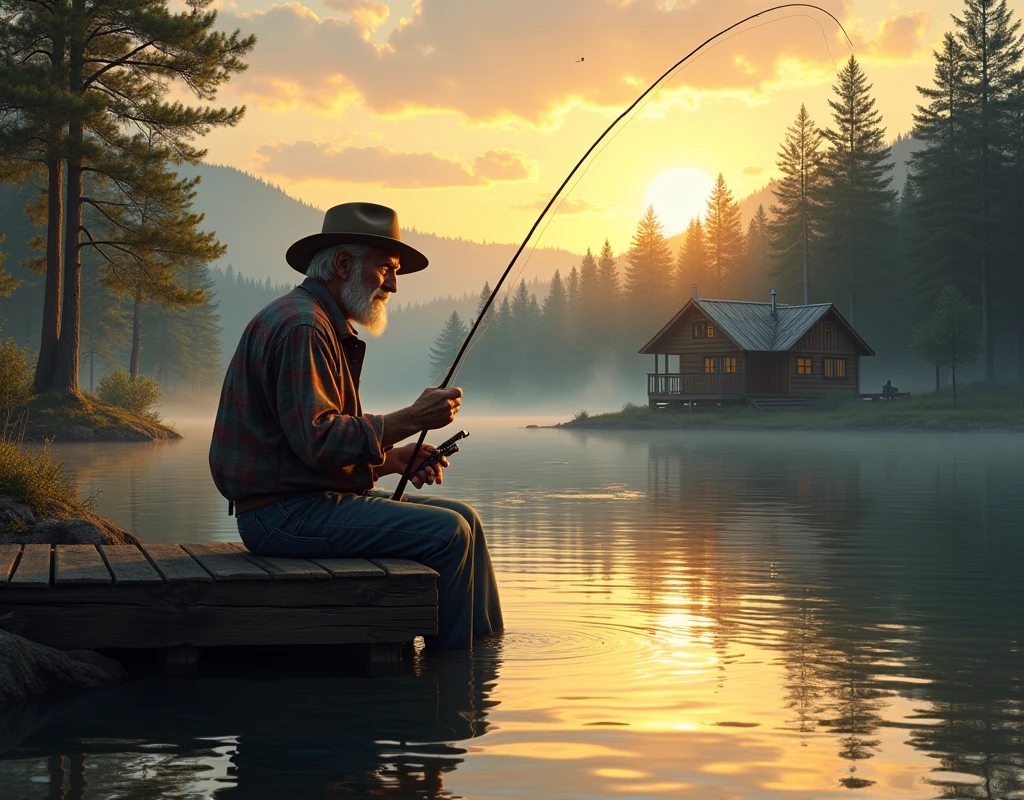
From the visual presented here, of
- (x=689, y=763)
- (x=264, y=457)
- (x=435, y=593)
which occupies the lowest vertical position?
(x=689, y=763)

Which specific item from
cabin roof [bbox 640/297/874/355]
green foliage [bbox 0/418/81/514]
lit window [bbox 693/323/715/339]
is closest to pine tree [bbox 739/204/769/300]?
cabin roof [bbox 640/297/874/355]

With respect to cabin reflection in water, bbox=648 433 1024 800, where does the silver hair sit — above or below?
above

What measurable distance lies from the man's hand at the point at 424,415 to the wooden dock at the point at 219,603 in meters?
0.62

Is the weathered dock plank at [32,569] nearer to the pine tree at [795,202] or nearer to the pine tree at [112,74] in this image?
the pine tree at [112,74]

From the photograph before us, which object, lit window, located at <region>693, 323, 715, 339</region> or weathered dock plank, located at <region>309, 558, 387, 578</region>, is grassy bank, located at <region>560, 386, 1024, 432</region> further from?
weathered dock plank, located at <region>309, 558, 387, 578</region>

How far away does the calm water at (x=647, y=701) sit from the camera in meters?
4.15

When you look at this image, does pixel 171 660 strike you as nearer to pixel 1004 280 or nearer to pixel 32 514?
pixel 32 514

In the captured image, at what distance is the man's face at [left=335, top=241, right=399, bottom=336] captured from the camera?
5992 millimetres

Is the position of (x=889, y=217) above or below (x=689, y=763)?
above

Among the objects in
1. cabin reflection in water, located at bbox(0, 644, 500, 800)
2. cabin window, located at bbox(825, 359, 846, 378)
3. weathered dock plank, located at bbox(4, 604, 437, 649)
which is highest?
cabin window, located at bbox(825, 359, 846, 378)

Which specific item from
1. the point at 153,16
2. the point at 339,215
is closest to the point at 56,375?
the point at 153,16

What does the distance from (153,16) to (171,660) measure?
31.3 metres

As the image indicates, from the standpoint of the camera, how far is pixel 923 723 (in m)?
4.91

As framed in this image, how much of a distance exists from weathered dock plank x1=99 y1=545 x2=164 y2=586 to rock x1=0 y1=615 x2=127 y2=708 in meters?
0.38
